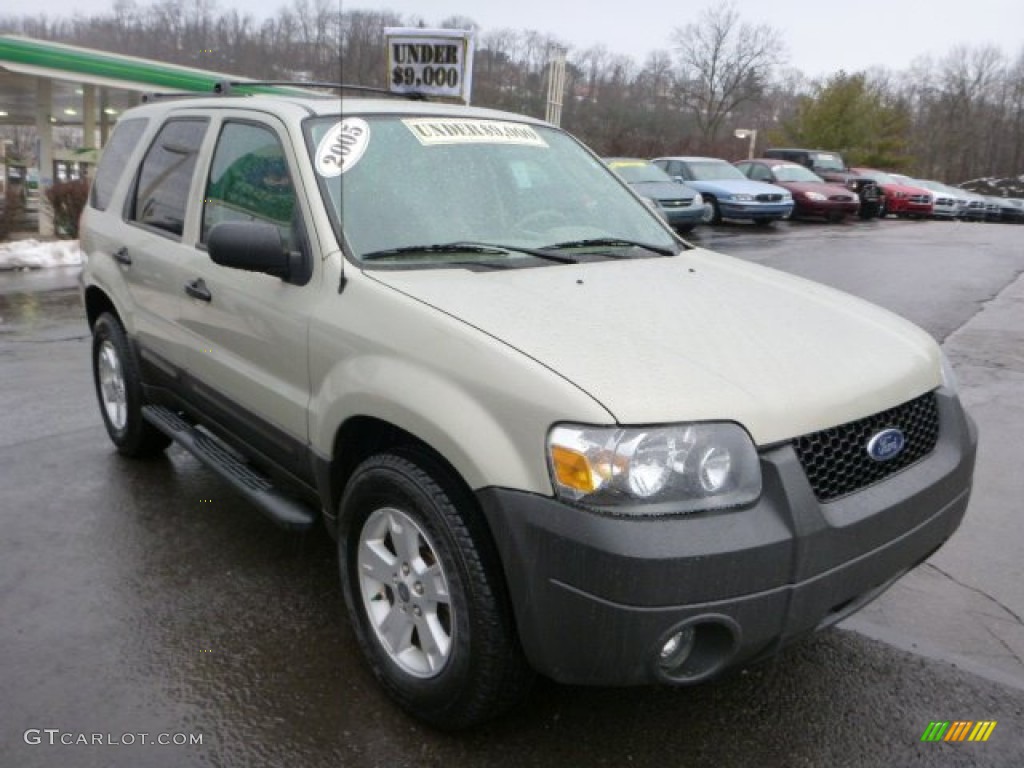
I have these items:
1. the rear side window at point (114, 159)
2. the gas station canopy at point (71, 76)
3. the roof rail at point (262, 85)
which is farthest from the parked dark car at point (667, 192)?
the roof rail at point (262, 85)

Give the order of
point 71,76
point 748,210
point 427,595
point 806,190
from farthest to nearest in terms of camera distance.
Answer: point 806,190 → point 748,210 → point 71,76 → point 427,595

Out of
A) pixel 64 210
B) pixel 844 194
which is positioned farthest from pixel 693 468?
pixel 844 194

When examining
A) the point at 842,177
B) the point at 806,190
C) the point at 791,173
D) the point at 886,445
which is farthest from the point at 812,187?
the point at 886,445

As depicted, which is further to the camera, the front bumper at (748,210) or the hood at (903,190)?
the hood at (903,190)

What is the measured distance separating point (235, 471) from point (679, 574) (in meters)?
2.11

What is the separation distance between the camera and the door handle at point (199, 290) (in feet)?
11.4

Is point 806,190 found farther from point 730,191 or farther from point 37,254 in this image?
point 37,254

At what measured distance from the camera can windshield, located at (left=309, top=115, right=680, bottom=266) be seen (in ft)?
9.86

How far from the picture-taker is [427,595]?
2.49 metres

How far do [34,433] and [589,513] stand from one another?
4.37 meters

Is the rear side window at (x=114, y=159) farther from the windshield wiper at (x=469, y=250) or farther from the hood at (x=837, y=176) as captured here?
the hood at (x=837, y=176)

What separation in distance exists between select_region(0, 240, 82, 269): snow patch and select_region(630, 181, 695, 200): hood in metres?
10.2

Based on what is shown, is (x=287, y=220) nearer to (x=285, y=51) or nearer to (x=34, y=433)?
(x=285, y=51)

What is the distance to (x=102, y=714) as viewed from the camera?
265 centimetres
